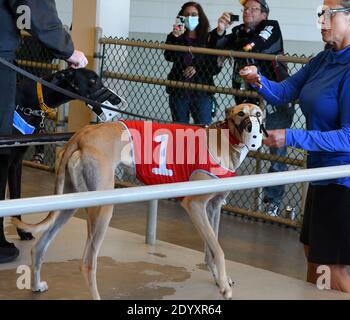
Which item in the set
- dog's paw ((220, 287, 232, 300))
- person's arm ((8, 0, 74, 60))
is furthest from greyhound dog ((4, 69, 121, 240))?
dog's paw ((220, 287, 232, 300))

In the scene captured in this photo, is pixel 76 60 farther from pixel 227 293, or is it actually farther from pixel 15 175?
pixel 227 293

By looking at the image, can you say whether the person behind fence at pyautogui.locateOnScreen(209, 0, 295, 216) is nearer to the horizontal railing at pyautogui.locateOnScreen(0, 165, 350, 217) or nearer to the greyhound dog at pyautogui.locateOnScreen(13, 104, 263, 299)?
the greyhound dog at pyautogui.locateOnScreen(13, 104, 263, 299)

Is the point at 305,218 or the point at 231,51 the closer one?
the point at 305,218

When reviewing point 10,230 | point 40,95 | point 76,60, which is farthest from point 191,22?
point 76,60

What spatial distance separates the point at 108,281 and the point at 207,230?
0.60 metres

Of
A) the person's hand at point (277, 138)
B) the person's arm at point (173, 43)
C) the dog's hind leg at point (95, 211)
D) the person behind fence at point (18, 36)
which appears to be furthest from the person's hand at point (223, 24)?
the person's hand at point (277, 138)

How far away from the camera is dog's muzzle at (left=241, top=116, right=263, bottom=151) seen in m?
4.09

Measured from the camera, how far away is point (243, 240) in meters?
6.42

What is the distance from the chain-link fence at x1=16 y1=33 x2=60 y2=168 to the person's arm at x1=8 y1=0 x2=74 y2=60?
12.8ft

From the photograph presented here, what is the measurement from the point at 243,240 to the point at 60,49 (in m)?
2.55

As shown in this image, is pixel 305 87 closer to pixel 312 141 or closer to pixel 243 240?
pixel 312 141

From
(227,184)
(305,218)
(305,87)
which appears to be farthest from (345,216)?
(227,184)

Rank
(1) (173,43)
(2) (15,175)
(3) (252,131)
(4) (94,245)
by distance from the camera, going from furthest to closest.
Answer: (1) (173,43) → (2) (15,175) → (3) (252,131) → (4) (94,245)

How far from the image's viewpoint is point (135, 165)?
13.9ft
